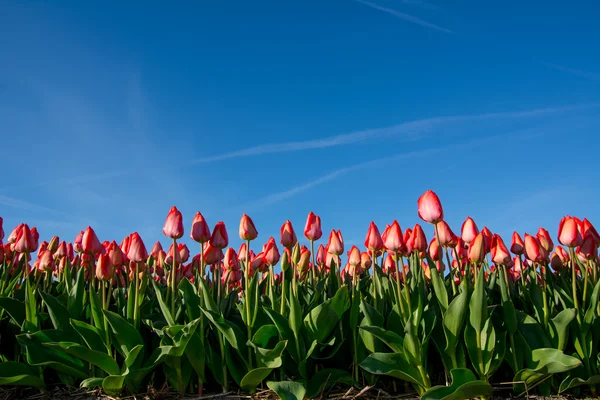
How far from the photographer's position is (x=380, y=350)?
12.6 ft

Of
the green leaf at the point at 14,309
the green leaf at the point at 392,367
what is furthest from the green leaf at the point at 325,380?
the green leaf at the point at 14,309

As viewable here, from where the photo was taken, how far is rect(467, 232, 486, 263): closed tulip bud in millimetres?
3930

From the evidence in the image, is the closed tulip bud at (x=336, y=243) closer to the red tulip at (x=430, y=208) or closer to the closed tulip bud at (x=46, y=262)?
the red tulip at (x=430, y=208)

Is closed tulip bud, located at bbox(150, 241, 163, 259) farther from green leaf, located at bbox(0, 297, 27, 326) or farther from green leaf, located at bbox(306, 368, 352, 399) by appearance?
green leaf, located at bbox(306, 368, 352, 399)

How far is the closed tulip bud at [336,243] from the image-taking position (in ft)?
15.5

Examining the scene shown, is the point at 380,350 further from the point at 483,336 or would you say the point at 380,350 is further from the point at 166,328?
the point at 166,328

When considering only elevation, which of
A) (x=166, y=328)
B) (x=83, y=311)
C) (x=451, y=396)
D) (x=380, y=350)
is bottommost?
(x=451, y=396)

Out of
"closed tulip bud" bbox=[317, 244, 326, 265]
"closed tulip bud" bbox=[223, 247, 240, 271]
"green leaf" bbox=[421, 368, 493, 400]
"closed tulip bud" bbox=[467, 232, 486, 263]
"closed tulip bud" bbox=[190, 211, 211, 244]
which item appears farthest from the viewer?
"closed tulip bud" bbox=[317, 244, 326, 265]

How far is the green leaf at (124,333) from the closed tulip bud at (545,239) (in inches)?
145

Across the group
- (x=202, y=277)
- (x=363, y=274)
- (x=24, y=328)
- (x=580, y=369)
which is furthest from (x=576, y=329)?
(x=24, y=328)

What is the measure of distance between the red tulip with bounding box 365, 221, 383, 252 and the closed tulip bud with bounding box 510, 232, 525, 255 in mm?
1444

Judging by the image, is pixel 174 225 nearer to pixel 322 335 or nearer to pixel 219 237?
pixel 219 237

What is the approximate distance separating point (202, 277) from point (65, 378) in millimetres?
1487

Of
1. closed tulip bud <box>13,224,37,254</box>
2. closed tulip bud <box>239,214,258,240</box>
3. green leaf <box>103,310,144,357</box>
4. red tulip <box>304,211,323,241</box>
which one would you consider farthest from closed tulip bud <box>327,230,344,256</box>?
closed tulip bud <box>13,224,37,254</box>
